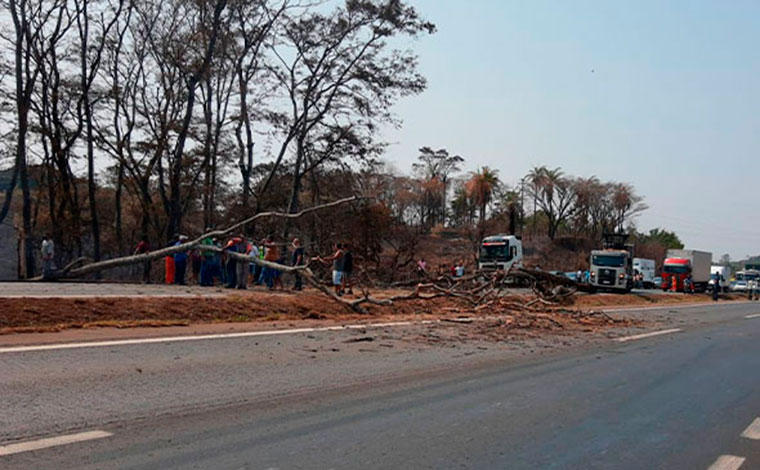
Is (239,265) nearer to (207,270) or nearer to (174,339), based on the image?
(207,270)

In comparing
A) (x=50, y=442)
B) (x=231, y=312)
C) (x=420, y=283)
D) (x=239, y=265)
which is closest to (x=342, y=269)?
(x=420, y=283)

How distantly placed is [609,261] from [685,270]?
1484cm

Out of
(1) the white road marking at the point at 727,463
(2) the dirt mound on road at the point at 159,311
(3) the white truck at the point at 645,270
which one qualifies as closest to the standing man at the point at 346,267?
(2) the dirt mound on road at the point at 159,311

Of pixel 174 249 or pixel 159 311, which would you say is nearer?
pixel 159 311

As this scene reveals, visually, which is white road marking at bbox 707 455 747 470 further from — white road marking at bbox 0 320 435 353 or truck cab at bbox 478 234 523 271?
truck cab at bbox 478 234 523 271

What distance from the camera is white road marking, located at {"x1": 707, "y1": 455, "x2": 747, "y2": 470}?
6.17 meters

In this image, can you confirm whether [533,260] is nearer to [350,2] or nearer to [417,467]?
[350,2]

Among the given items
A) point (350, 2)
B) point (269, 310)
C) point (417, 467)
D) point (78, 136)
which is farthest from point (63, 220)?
point (417, 467)

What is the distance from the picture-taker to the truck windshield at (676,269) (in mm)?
55562

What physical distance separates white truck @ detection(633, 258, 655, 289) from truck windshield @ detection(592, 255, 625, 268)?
21.4 metres

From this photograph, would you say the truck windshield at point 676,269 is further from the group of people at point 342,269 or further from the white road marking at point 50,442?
the white road marking at point 50,442

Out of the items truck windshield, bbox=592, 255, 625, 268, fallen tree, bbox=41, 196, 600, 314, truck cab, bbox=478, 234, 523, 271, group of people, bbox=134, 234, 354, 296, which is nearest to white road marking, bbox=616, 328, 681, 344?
fallen tree, bbox=41, 196, 600, 314

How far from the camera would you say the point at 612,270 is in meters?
43.8

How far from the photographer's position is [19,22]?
103 feet
